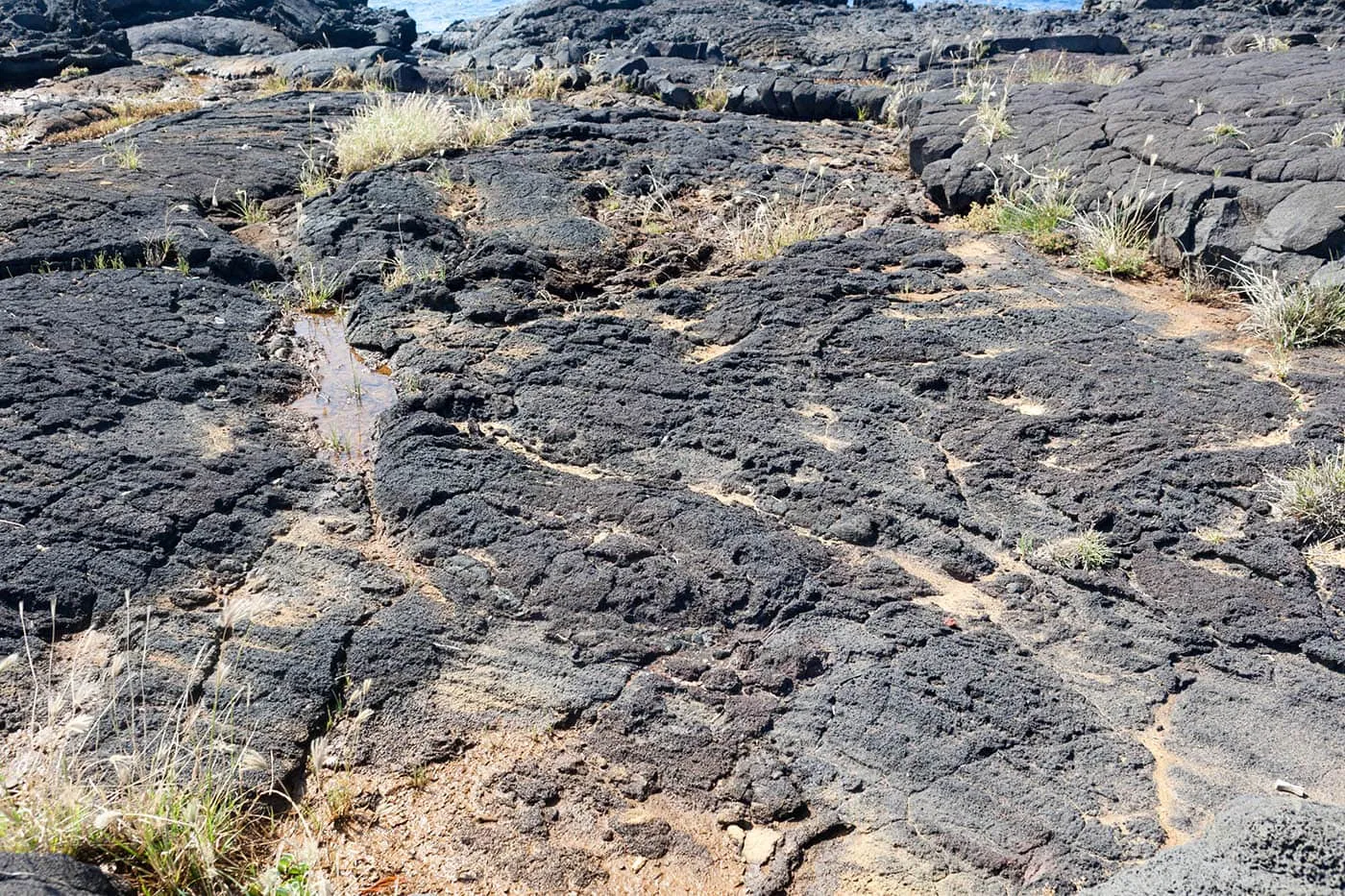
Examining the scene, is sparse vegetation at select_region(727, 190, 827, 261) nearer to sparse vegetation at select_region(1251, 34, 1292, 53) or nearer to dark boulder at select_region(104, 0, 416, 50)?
sparse vegetation at select_region(1251, 34, 1292, 53)

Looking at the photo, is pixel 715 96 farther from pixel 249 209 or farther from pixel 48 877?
pixel 48 877

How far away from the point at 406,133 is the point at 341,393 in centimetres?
379

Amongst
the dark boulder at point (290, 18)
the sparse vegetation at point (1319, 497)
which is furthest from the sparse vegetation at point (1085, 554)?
the dark boulder at point (290, 18)

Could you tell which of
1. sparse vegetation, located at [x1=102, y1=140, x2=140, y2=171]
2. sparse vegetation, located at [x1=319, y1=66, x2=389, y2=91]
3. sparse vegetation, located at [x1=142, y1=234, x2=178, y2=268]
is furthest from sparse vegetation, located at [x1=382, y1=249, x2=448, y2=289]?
sparse vegetation, located at [x1=319, y1=66, x2=389, y2=91]

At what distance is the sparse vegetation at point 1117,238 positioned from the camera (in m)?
6.16

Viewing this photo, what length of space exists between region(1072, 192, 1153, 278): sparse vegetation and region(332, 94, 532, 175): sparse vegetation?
4.73 meters

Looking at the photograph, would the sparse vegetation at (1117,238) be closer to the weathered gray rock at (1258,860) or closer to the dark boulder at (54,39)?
the weathered gray rock at (1258,860)

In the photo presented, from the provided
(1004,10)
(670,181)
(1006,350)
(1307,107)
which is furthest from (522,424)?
(1004,10)

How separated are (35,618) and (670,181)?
18.9 feet

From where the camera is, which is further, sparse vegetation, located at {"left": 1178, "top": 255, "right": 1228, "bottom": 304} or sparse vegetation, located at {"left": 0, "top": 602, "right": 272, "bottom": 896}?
sparse vegetation, located at {"left": 1178, "top": 255, "right": 1228, "bottom": 304}

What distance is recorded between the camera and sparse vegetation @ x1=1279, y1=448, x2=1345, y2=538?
3.72m

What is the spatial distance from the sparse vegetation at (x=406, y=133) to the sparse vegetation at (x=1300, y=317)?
5.80 metres

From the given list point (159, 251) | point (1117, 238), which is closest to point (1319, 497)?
point (1117, 238)

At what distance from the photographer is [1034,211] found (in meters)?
6.95
